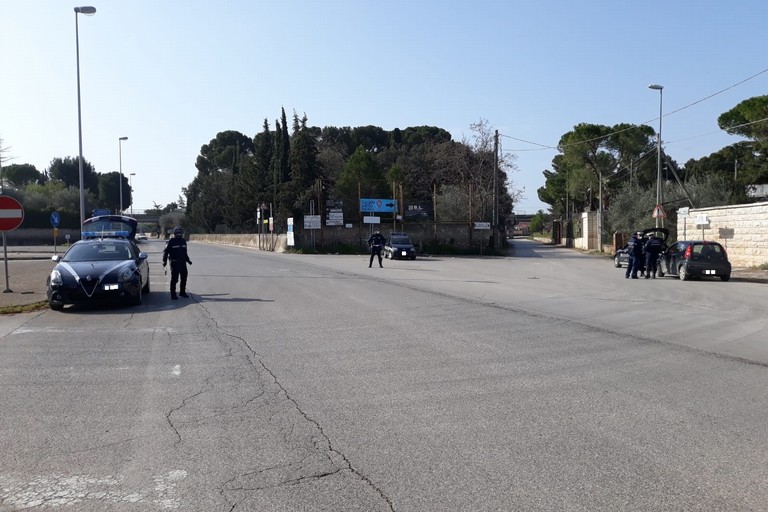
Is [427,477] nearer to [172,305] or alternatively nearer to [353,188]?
[172,305]

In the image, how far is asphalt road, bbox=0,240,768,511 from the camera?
4.56m

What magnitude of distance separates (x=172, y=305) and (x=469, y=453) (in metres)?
11.3

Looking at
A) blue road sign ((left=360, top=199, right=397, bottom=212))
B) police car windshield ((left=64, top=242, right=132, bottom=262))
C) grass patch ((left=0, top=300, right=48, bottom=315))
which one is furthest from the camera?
blue road sign ((left=360, top=199, right=397, bottom=212))

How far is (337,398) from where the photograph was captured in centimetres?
696

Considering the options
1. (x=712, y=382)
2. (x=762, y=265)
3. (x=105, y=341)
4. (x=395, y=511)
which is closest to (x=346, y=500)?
(x=395, y=511)

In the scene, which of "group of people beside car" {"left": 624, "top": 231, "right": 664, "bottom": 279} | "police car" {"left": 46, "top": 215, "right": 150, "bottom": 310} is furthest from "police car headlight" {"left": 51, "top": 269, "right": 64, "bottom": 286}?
"group of people beside car" {"left": 624, "top": 231, "right": 664, "bottom": 279}

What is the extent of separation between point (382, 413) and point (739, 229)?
97.0 feet

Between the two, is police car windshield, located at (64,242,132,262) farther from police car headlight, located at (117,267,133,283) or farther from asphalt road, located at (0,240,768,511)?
asphalt road, located at (0,240,768,511)

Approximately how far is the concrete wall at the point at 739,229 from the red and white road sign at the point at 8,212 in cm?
2755

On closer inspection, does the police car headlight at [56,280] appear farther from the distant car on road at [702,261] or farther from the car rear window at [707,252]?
the car rear window at [707,252]

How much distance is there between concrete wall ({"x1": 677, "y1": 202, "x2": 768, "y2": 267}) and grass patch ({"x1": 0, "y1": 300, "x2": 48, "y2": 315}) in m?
27.3

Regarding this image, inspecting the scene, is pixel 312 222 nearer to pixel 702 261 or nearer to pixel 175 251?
pixel 702 261

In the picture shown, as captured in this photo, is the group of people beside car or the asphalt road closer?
the asphalt road

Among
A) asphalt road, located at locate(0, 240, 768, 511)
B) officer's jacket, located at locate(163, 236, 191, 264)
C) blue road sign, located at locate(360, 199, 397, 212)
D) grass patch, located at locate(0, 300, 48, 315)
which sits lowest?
asphalt road, located at locate(0, 240, 768, 511)
